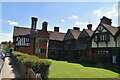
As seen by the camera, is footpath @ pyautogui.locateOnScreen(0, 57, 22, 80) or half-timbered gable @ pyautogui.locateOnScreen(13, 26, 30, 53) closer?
footpath @ pyautogui.locateOnScreen(0, 57, 22, 80)

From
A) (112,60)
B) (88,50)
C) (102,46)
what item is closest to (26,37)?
(88,50)

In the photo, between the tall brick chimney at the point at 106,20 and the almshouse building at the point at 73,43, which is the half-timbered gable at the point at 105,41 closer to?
the almshouse building at the point at 73,43

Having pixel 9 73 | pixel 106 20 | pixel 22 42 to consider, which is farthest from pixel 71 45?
pixel 9 73

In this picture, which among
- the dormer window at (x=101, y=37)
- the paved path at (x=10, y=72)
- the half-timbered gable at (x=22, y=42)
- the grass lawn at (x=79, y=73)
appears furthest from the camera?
the half-timbered gable at (x=22, y=42)

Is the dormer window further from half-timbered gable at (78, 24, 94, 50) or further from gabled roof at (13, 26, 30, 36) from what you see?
gabled roof at (13, 26, 30, 36)

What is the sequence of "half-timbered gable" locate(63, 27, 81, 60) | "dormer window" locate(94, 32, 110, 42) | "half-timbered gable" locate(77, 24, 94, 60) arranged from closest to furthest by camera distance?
"dormer window" locate(94, 32, 110, 42), "half-timbered gable" locate(77, 24, 94, 60), "half-timbered gable" locate(63, 27, 81, 60)

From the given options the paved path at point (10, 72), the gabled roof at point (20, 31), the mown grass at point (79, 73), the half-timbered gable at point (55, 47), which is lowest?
the mown grass at point (79, 73)

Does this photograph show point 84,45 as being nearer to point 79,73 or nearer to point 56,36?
point 56,36

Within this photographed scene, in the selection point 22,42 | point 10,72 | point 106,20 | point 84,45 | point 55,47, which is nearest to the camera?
point 10,72

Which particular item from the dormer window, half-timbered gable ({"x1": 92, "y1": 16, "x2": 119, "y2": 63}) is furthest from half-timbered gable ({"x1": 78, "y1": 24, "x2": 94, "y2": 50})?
the dormer window

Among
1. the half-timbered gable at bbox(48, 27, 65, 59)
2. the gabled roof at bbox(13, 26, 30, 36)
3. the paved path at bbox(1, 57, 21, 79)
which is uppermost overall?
the gabled roof at bbox(13, 26, 30, 36)

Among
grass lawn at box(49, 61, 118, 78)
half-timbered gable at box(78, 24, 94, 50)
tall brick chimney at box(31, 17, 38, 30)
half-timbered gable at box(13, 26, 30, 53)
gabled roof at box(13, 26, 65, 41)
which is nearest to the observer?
grass lawn at box(49, 61, 118, 78)

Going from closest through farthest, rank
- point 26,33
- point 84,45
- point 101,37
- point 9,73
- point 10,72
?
point 9,73, point 10,72, point 101,37, point 84,45, point 26,33

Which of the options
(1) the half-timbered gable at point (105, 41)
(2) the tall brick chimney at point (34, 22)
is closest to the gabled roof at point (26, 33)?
(2) the tall brick chimney at point (34, 22)
